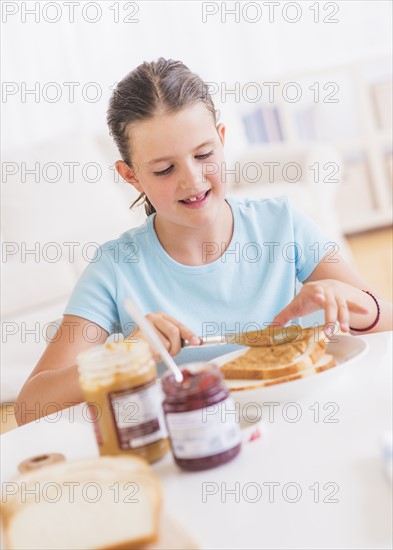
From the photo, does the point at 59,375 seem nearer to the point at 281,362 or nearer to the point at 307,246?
the point at 281,362

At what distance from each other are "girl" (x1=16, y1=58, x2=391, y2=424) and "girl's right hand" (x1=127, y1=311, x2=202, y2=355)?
216mm

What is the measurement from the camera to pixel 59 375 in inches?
49.8

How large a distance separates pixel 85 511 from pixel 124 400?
162mm

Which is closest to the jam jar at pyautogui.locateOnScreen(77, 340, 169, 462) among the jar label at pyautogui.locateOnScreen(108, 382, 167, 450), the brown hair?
the jar label at pyautogui.locateOnScreen(108, 382, 167, 450)

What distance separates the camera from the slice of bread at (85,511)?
0.76 m

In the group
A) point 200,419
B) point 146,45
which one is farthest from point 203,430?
point 146,45

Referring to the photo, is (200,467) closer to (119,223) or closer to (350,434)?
(350,434)

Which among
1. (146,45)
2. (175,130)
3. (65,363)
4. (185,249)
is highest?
(146,45)

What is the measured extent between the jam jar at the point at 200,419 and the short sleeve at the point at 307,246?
693mm

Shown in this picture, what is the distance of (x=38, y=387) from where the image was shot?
1300 mm

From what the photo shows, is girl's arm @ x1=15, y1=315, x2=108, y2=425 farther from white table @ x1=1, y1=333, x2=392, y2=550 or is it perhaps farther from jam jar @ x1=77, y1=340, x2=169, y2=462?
jam jar @ x1=77, y1=340, x2=169, y2=462

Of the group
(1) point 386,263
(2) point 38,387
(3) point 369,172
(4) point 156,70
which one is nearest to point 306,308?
(2) point 38,387

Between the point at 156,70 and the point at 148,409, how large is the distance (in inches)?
29.5

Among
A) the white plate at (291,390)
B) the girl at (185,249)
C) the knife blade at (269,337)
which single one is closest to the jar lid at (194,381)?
the white plate at (291,390)
